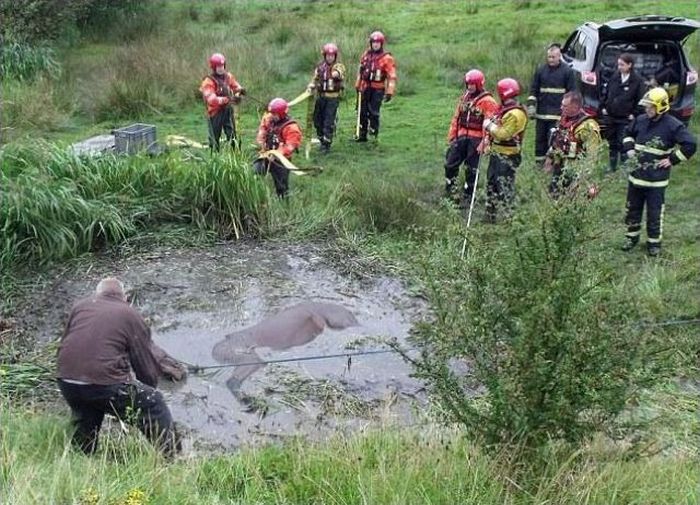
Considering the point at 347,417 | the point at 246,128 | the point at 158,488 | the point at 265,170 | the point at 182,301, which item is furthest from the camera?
the point at 246,128

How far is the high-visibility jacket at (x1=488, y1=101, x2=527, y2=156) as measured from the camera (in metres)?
9.16

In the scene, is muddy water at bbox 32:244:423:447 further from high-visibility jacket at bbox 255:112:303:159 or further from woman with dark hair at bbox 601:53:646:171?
woman with dark hair at bbox 601:53:646:171

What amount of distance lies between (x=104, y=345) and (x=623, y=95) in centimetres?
712

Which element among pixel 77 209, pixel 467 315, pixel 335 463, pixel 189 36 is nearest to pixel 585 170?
pixel 467 315

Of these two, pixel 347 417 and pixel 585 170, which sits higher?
pixel 585 170

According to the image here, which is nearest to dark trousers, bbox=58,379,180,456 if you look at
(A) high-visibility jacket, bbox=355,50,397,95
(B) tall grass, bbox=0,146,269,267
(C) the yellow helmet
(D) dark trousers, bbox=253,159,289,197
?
(B) tall grass, bbox=0,146,269,267

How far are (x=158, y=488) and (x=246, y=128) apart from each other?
9575 millimetres

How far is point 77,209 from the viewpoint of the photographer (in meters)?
8.12

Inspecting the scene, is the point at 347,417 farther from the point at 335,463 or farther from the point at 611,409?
the point at 611,409

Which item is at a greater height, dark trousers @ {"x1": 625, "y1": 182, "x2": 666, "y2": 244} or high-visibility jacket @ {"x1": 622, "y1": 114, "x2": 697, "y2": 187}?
high-visibility jacket @ {"x1": 622, "y1": 114, "x2": 697, "y2": 187}

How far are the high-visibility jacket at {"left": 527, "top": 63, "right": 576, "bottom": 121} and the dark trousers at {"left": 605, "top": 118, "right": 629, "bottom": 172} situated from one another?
591mm

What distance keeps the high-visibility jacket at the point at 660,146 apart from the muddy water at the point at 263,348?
8.19ft

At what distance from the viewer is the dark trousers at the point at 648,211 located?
27.8ft

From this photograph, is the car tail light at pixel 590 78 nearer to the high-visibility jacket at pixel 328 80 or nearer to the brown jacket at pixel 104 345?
the high-visibility jacket at pixel 328 80
